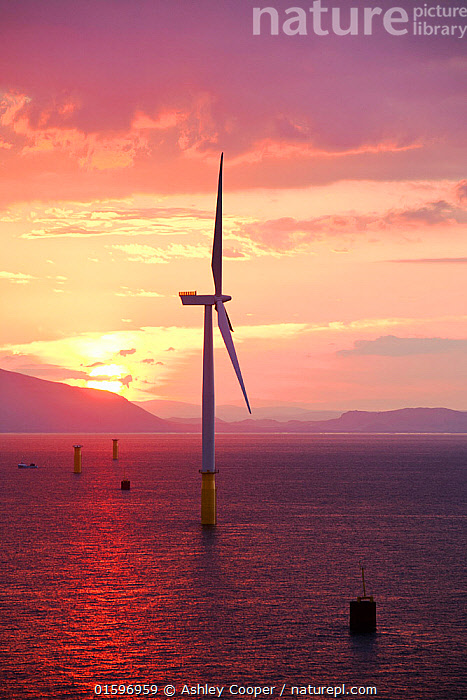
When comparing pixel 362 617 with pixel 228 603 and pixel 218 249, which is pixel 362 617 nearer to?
pixel 228 603

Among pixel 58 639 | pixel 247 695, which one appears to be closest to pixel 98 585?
pixel 58 639

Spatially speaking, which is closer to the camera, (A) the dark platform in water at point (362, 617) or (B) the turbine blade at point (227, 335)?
(A) the dark platform in water at point (362, 617)

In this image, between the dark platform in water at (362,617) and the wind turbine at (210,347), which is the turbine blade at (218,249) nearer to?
Result: the wind turbine at (210,347)

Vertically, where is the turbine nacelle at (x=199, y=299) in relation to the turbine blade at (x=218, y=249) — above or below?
below

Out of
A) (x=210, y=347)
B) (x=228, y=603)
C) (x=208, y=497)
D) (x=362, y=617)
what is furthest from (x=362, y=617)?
(x=208, y=497)

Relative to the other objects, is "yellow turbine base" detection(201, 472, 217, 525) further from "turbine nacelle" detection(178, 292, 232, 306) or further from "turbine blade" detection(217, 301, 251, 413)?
"turbine nacelle" detection(178, 292, 232, 306)

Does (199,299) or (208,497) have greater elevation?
(199,299)

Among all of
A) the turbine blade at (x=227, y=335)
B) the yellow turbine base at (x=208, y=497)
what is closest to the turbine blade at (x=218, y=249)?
the turbine blade at (x=227, y=335)
